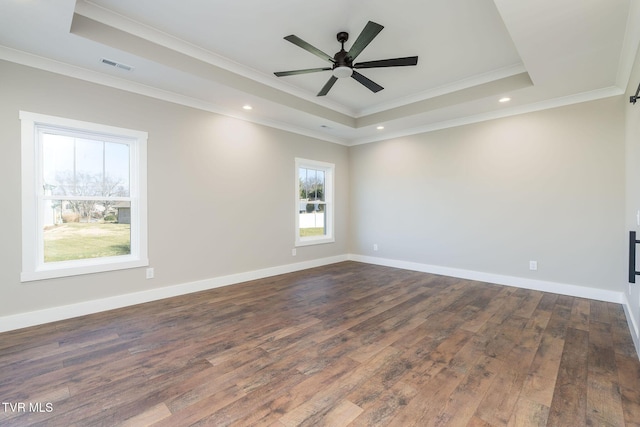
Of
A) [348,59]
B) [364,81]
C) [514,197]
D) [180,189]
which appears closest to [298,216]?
[180,189]

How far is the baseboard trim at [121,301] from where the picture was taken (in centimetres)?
287

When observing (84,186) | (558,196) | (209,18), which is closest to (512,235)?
(558,196)

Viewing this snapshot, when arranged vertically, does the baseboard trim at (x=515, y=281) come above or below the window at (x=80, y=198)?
below

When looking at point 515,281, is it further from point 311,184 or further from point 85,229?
point 85,229

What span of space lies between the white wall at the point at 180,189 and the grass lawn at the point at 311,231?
12.6 inches

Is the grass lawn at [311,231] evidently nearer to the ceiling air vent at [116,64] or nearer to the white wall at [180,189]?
the white wall at [180,189]

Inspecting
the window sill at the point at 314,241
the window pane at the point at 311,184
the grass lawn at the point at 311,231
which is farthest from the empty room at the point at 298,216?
the grass lawn at the point at 311,231

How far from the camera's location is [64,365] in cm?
221

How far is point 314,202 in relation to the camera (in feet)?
19.6

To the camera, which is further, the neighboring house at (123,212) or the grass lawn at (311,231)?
the grass lawn at (311,231)

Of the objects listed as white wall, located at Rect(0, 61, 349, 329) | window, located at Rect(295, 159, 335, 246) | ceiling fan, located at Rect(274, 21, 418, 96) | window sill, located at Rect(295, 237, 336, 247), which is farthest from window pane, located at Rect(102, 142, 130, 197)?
window sill, located at Rect(295, 237, 336, 247)

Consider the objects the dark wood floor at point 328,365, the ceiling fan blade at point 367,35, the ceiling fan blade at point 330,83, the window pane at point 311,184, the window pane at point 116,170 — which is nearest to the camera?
the dark wood floor at point 328,365

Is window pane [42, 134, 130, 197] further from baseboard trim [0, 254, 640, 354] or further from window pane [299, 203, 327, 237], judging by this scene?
window pane [299, 203, 327, 237]

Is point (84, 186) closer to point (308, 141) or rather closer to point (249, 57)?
point (249, 57)
